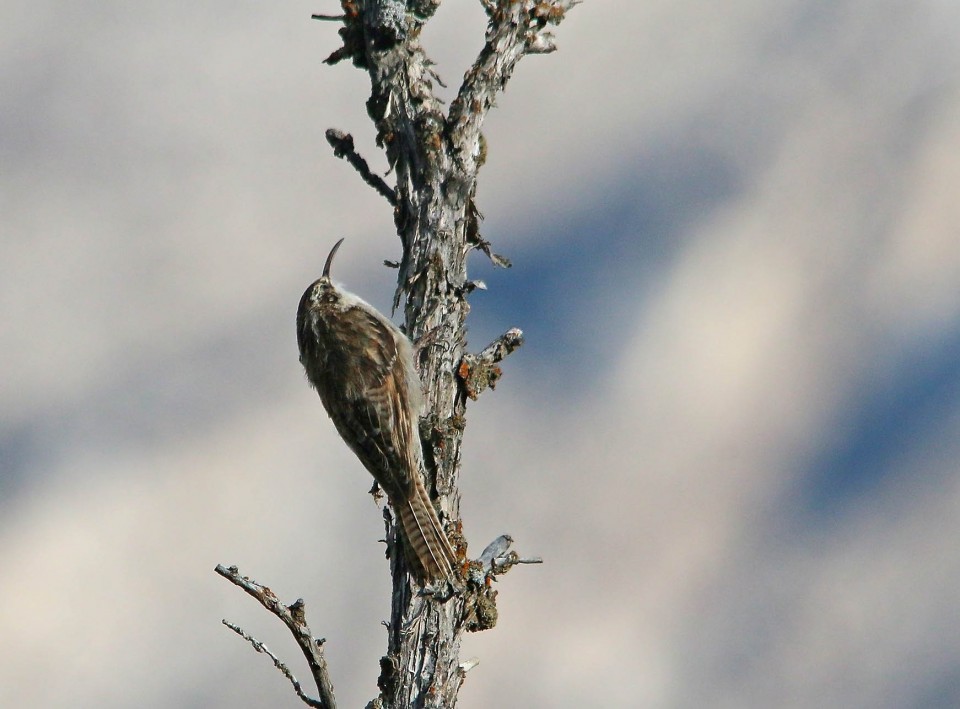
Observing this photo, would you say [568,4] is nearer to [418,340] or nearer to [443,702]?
[418,340]

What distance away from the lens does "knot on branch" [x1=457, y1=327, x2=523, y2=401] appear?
554 cm

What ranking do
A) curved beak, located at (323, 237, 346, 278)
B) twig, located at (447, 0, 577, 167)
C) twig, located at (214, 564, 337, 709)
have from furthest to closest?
curved beak, located at (323, 237, 346, 278), twig, located at (447, 0, 577, 167), twig, located at (214, 564, 337, 709)

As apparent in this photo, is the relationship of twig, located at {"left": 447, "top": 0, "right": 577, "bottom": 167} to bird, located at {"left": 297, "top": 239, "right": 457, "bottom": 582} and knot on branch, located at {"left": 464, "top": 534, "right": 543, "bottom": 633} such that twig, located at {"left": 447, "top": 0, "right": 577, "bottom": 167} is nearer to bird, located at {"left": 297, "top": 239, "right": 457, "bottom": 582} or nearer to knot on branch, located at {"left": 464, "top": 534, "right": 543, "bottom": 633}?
bird, located at {"left": 297, "top": 239, "right": 457, "bottom": 582}

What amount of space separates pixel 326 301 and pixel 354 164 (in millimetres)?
1607

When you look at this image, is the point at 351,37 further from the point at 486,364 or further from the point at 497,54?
the point at 486,364

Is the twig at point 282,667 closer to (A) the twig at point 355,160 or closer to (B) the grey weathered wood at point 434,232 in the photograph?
(B) the grey weathered wood at point 434,232

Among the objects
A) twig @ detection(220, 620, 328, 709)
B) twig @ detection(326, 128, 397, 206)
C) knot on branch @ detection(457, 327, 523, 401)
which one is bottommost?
twig @ detection(220, 620, 328, 709)

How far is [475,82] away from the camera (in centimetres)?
597

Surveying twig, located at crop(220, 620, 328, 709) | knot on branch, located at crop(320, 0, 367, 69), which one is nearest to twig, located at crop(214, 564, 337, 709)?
twig, located at crop(220, 620, 328, 709)

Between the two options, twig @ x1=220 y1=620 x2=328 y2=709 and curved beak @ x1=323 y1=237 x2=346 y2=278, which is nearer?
twig @ x1=220 y1=620 x2=328 y2=709

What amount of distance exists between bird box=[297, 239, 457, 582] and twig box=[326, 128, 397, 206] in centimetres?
78

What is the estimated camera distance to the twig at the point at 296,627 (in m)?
5.02

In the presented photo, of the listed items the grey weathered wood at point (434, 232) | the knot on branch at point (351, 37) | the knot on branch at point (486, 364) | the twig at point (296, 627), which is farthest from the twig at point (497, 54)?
the twig at point (296, 627)

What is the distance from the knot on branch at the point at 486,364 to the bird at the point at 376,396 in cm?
29
